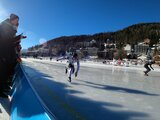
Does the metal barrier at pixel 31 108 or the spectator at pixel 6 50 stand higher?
the spectator at pixel 6 50

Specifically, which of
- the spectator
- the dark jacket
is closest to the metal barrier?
the spectator

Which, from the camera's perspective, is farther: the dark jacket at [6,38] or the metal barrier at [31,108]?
the dark jacket at [6,38]

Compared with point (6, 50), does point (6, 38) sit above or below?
above

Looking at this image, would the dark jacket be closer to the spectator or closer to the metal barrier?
the spectator

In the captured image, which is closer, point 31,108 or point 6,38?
point 31,108

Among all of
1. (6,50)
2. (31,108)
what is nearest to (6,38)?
(6,50)

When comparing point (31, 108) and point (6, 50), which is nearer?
point (31, 108)

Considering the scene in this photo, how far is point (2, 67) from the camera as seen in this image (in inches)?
238

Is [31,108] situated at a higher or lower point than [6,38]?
lower

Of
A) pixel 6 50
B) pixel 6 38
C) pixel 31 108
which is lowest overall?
pixel 31 108

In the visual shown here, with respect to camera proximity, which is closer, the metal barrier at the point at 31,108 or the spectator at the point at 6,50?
the metal barrier at the point at 31,108

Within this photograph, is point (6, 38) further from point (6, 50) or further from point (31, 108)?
point (31, 108)

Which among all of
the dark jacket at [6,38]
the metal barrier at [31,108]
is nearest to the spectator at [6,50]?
the dark jacket at [6,38]

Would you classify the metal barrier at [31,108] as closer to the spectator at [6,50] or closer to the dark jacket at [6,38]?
the spectator at [6,50]
